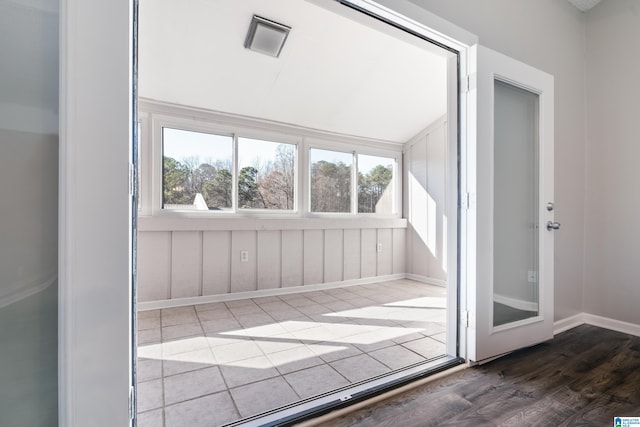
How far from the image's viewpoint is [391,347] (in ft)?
7.29

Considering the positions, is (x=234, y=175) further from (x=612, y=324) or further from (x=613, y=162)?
(x=612, y=324)

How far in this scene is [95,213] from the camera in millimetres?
905

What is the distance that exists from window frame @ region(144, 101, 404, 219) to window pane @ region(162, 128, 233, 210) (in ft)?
0.18

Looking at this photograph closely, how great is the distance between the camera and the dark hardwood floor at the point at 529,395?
4.52ft

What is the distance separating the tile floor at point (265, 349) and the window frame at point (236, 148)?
41.9 inches

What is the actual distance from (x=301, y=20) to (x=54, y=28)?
2.08 m

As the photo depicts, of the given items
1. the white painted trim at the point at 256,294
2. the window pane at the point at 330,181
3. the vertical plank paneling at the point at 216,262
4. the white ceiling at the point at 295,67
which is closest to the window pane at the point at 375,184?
the window pane at the point at 330,181

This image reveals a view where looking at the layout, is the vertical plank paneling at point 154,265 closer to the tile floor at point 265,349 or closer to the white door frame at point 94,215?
the tile floor at point 265,349

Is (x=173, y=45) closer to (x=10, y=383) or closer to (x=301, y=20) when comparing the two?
(x=301, y=20)

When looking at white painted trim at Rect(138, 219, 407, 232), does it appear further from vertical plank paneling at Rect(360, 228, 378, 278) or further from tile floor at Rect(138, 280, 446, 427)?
tile floor at Rect(138, 280, 446, 427)

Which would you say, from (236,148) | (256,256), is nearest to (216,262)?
(256,256)

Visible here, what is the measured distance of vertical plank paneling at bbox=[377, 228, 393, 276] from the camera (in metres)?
4.53

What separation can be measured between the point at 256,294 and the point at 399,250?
7.55 ft

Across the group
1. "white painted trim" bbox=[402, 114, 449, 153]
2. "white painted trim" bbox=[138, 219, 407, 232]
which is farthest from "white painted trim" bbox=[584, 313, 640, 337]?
"white painted trim" bbox=[402, 114, 449, 153]
